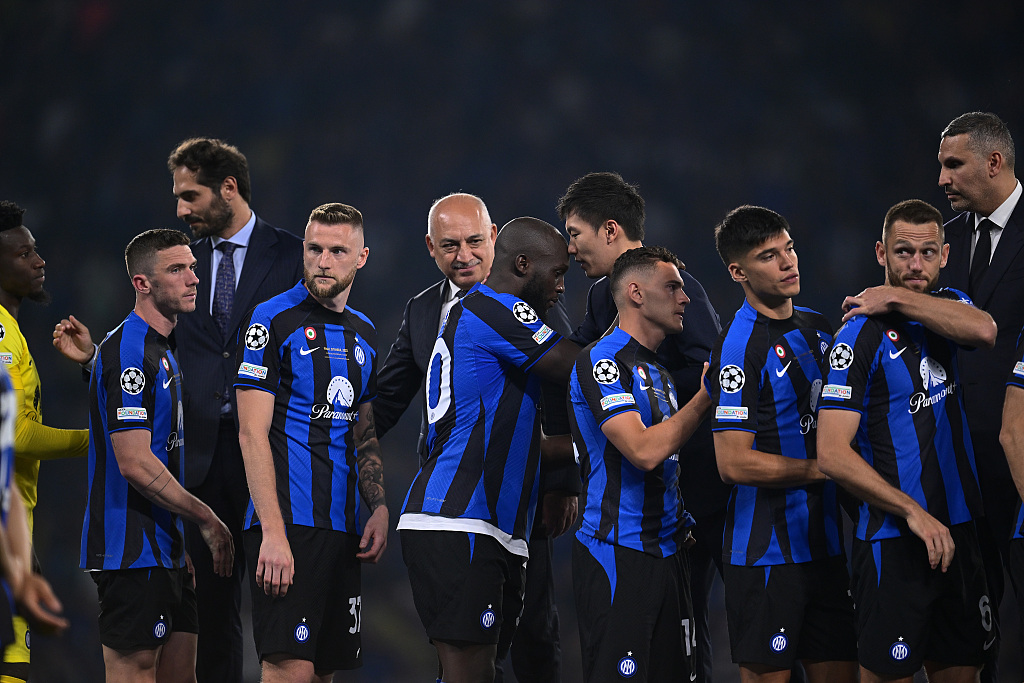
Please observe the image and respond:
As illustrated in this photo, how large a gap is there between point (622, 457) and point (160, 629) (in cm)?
176

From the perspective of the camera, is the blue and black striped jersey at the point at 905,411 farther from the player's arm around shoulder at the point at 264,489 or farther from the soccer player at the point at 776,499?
the player's arm around shoulder at the point at 264,489

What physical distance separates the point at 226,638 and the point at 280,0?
390cm

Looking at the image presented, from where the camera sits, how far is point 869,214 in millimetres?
5688

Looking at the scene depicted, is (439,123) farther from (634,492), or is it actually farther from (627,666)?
(627,666)

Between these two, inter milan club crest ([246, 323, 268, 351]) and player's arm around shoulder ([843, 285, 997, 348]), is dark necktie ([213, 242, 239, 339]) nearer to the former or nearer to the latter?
inter milan club crest ([246, 323, 268, 351])

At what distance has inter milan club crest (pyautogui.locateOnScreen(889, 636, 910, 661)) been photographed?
276 cm

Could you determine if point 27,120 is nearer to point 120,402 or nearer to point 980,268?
point 120,402

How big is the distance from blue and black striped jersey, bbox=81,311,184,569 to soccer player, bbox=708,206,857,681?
76.7 inches

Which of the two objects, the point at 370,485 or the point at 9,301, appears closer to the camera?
the point at 370,485

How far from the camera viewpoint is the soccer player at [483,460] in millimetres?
2943

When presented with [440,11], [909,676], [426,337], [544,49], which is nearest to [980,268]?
[909,676]

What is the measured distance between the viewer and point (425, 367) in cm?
388

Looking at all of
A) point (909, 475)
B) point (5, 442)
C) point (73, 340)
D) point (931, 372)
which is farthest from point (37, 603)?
point (73, 340)

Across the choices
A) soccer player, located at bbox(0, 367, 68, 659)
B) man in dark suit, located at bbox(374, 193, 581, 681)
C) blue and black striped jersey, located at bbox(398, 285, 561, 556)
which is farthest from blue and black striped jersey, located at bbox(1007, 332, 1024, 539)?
soccer player, located at bbox(0, 367, 68, 659)
